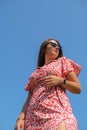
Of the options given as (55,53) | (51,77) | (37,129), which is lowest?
(37,129)

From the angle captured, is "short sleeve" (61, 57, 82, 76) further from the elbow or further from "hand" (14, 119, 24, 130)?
"hand" (14, 119, 24, 130)

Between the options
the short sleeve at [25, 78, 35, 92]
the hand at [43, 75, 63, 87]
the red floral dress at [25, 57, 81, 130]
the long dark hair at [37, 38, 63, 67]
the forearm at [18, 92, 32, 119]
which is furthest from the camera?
the long dark hair at [37, 38, 63, 67]

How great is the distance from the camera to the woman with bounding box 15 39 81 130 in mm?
3516

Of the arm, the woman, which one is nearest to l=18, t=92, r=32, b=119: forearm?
the woman

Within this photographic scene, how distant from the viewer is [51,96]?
369cm

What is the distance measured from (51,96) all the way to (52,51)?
669 millimetres

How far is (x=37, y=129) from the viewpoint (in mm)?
3551

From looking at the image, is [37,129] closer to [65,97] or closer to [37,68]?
[65,97]

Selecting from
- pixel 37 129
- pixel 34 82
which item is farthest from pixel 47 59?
pixel 37 129

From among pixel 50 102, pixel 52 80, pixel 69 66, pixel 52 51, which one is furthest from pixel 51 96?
pixel 52 51

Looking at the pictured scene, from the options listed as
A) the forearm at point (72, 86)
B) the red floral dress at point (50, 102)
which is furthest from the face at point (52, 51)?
the forearm at point (72, 86)

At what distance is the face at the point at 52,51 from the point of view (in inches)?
161

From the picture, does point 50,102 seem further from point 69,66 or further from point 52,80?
point 69,66

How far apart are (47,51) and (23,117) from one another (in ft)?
2.93
